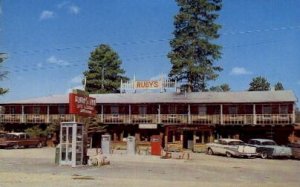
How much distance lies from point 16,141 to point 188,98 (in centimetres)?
1859

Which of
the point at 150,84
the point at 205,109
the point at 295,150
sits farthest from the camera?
the point at 150,84

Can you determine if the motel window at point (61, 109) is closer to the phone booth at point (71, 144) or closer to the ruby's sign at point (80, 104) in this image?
the ruby's sign at point (80, 104)

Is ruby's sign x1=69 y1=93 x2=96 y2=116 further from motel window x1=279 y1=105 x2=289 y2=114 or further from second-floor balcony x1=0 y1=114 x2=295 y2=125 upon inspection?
motel window x1=279 y1=105 x2=289 y2=114

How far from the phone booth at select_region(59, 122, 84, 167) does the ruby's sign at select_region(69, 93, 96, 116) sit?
37.5 inches

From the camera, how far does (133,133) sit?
5066 cm

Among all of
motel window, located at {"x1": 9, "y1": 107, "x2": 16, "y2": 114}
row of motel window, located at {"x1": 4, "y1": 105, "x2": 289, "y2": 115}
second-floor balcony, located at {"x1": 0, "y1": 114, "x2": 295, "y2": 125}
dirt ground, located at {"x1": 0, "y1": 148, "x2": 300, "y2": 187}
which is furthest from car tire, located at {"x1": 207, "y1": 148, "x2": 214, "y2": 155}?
motel window, located at {"x1": 9, "y1": 107, "x2": 16, "y2": 114}

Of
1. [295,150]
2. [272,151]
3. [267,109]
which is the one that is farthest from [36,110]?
[295,150]

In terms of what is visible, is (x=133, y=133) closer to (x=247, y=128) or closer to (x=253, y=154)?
(x=247, y=128)

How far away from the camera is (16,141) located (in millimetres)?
44406

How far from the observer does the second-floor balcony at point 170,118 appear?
45084 millimetres

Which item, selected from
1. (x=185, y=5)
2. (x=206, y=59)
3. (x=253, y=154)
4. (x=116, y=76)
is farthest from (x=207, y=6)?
(x=253, y=154)

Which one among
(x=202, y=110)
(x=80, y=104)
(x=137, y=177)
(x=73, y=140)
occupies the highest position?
(x=202, y=110)

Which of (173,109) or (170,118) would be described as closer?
(170,118)

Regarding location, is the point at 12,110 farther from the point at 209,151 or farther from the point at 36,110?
the point at 209,151
